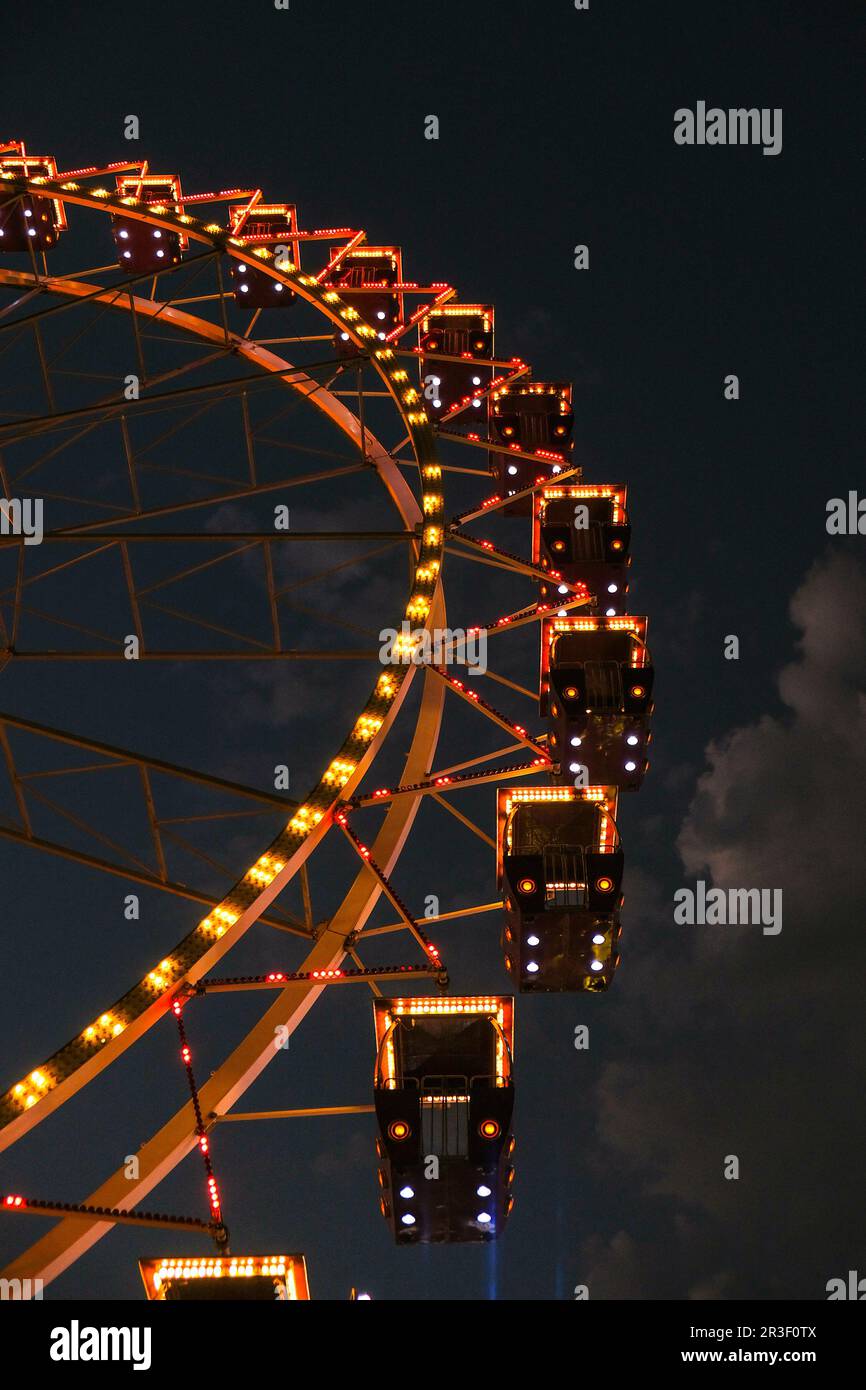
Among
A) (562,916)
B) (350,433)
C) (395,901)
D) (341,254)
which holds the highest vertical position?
(341,254)

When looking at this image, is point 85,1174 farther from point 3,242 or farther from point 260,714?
point 3,242

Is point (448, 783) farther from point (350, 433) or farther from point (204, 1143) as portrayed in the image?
point (350, 433)

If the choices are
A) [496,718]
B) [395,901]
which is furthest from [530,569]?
[395,901]

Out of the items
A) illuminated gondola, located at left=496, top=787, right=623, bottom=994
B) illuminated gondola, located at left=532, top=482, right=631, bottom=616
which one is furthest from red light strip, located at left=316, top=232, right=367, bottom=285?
illuminated gondola, located at left=496, top=787, right=623, bottom=994

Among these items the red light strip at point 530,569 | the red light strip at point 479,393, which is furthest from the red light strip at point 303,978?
the red light strip at point 479,393

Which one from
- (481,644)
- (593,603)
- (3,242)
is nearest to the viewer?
(481,644)

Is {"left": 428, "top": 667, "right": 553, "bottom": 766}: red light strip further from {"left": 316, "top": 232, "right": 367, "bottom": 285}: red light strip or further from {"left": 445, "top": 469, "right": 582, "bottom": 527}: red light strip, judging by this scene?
{"left": 316, "top": 232, "right": 367, "bottom": 285}: red light strip

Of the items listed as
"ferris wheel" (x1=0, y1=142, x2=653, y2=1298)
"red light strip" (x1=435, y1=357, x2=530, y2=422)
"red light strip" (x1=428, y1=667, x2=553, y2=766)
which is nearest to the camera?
"ferris wheel" (x1=0, y1=142, x2=653, y2=1298)

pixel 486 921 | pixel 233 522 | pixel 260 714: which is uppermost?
pixel 233 522

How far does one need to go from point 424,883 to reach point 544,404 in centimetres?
1550

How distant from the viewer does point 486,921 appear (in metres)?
34.4

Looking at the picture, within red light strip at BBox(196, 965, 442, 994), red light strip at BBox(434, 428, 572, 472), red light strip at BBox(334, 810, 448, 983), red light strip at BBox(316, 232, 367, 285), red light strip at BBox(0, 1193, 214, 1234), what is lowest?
red light strip at BBox(0, 1193, 214, 1234)

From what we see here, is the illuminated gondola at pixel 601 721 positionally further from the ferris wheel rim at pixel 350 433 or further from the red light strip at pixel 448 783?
the ferris wheel rim at pixel 350 433
